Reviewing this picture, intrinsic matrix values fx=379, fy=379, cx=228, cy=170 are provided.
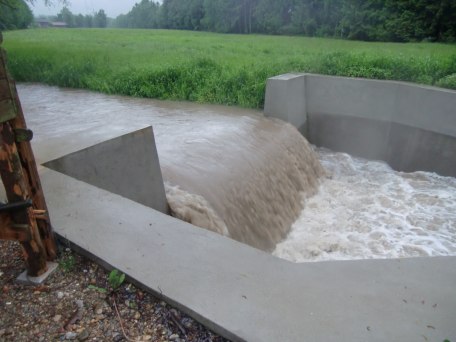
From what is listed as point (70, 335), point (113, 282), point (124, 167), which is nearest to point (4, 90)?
point (113, 282)

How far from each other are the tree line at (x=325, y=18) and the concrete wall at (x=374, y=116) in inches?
585

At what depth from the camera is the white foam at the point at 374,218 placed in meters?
5.31

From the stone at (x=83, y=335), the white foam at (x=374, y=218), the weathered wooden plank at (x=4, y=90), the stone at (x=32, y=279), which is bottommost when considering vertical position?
the white foam at (x=374, y=218)

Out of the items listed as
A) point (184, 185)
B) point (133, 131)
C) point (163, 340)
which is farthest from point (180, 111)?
point (163, 340)

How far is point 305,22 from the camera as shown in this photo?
103ft

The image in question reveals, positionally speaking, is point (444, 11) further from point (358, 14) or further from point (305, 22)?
point (305, 22)

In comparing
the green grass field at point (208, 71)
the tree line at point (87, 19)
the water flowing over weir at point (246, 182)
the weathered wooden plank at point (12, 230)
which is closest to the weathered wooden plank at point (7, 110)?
the weathered wooden plank at point (12, 230)

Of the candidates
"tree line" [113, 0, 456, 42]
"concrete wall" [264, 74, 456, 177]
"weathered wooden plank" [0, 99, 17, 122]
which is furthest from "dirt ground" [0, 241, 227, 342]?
"tree line" [113, 0, 456, 42]

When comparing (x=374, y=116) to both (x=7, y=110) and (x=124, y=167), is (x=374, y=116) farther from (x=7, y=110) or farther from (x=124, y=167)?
(x=7, y=110)

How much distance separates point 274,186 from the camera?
6191mm

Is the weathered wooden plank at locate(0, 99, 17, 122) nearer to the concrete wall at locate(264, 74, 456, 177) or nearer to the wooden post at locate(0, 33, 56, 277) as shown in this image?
the wooden post at locate(0, 33, 56, 277)

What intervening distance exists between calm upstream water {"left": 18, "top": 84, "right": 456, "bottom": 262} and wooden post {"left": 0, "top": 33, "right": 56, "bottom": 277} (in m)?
1.56

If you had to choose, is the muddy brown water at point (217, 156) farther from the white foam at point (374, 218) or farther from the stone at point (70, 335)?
the stone at point (70, 335)

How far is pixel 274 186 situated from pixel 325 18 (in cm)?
2741
